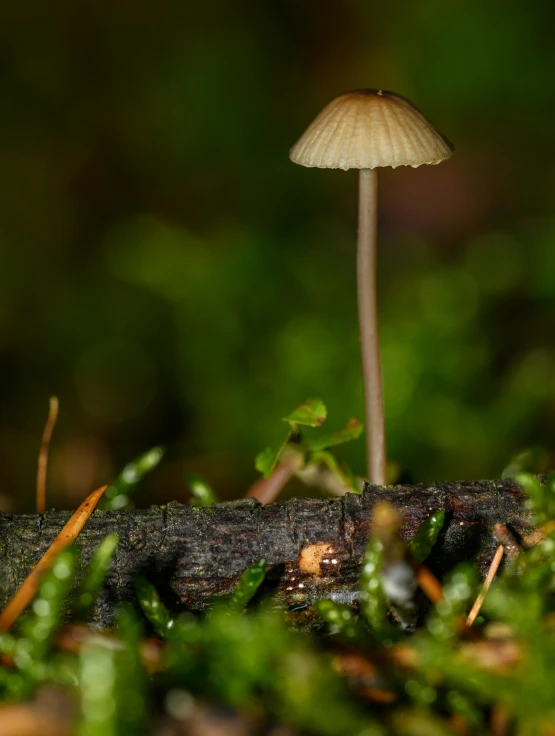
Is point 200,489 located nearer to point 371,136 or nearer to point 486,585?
point 486,585

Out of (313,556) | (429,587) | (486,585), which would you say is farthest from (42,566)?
(486,585)

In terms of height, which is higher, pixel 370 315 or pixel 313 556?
pixel 370 315

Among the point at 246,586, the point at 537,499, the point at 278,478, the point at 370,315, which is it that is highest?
the point at 370,315

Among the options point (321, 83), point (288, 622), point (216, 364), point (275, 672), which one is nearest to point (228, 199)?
point (321, 83)

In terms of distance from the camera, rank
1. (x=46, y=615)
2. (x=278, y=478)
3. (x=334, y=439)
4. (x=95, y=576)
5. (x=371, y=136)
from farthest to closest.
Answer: (x=278, y=478)
(x=334, y=439)
(x=371, y=136)
(x=95, y=576)
(x=46, y=615)

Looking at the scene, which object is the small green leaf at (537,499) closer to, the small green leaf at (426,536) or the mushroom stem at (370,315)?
the small green leaf at (426,536)

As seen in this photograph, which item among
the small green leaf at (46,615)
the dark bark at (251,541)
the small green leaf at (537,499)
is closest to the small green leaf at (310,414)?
the dark bark at (251,541)

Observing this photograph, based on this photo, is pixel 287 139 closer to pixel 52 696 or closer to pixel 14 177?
pixel 14 177
